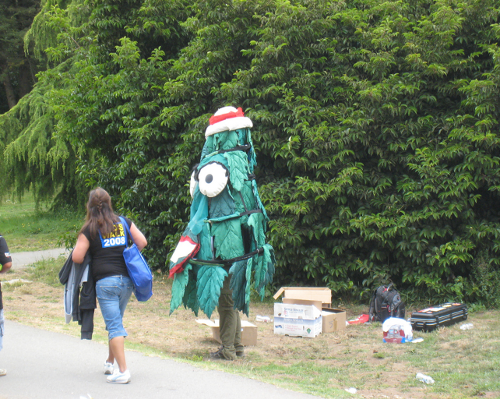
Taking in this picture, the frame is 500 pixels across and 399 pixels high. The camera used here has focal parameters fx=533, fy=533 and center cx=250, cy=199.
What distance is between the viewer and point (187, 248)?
5.15 meters

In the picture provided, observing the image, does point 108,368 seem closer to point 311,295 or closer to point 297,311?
point 297,311

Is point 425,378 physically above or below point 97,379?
below

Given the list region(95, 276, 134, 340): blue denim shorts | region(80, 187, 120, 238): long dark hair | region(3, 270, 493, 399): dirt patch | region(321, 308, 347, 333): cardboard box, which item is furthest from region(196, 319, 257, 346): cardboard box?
region(80, 187, 120, 238): long dark hair

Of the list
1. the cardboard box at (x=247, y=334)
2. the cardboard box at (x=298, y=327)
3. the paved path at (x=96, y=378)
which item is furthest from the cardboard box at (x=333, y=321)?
the paved path at (x=96, y=378)

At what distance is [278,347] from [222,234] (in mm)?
1856

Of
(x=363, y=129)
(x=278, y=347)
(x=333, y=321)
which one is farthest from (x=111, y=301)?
(x=363, y=129)

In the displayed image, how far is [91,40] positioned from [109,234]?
25.8ft

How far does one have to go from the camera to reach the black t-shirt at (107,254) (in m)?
4.26

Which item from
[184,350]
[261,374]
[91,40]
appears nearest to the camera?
[261,374]

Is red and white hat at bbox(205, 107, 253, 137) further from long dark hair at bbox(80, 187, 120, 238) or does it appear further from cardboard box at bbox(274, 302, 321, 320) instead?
cardboard box at bbox(274, 302, 321, 320)

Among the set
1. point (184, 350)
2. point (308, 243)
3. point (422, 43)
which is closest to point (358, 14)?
point (422, 43)

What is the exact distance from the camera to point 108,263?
4.27 metres

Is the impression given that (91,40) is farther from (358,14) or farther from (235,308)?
(235,308)

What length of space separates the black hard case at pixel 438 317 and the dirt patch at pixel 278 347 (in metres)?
0.49
